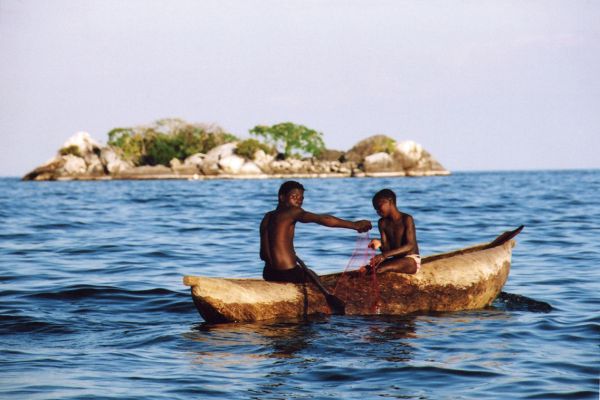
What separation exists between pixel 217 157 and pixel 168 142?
30.7 feet

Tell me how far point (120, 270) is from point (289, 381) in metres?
8.91

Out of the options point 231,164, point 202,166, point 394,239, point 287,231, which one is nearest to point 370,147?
point 231,164

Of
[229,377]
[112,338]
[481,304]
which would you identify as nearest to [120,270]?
[112,338]

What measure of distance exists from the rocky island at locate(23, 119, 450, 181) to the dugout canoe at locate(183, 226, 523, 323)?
83852 millimetres

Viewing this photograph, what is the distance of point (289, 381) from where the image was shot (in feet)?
24.2

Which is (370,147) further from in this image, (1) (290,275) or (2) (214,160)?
(1) (290,275)

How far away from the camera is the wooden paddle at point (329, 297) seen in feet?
34.2

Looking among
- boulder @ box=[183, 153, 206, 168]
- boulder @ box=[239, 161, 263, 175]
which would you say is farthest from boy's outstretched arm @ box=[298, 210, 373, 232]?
boulder @ box=[183, 153, 206, 168]

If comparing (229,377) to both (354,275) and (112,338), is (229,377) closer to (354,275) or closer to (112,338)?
(112,338)

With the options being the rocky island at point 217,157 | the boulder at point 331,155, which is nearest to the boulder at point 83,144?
the rocky island at point 217,157

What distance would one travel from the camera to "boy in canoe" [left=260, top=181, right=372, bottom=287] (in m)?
10.2

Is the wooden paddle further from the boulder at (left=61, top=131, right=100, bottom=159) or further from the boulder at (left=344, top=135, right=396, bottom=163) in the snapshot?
the boulder at (left=344, top=135, right=396, bottom=163)

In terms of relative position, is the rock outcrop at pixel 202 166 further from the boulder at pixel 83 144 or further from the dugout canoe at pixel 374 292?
the dugout canoe at pixel 374 292

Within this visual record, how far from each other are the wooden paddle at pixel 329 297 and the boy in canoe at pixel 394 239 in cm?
64
